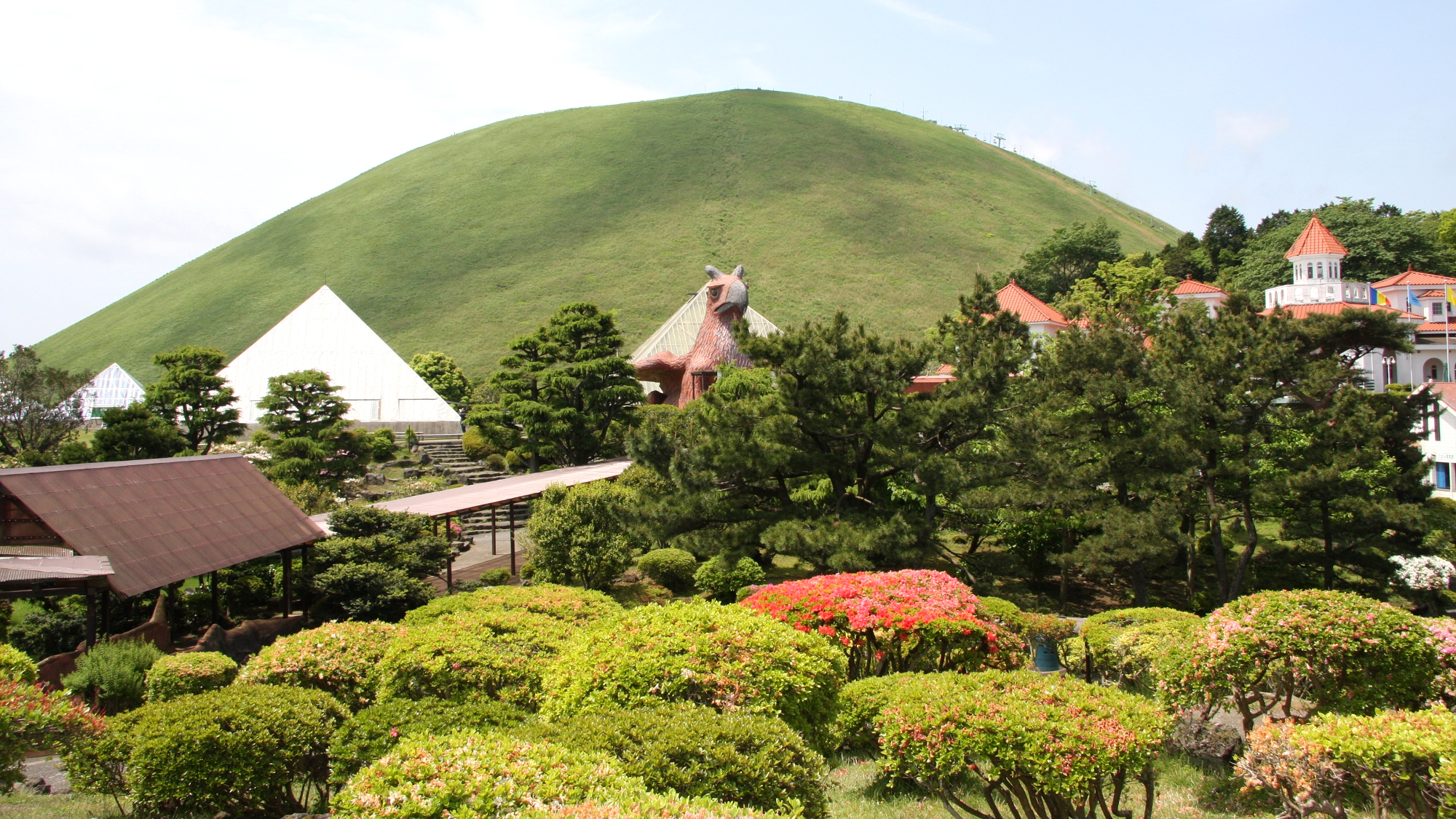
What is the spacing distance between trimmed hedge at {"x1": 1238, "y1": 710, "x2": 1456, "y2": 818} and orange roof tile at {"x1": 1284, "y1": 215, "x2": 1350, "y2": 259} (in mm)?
51965

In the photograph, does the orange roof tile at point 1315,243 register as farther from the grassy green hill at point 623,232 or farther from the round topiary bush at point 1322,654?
the round topiary bush at point 1322,654

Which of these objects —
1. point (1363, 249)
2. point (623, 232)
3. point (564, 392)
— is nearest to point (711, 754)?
point (564, 392)

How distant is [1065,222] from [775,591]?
297 ft

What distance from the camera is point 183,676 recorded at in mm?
9680

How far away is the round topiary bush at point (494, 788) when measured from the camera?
4.08 meters

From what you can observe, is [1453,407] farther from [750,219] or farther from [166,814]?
[750,219]

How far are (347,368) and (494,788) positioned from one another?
4039 cm

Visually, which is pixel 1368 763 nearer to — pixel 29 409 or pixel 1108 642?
pixel 1108 642

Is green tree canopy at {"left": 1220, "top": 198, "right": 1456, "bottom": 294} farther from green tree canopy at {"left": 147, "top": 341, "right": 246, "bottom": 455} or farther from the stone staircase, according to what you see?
green tree canopy at {"left": 147, "top": 341, "right": 246, "bottom": 455}

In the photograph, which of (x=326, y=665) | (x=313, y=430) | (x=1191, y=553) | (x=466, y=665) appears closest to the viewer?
(x=466, y=665)

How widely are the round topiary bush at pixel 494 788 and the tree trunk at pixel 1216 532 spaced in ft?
59.9

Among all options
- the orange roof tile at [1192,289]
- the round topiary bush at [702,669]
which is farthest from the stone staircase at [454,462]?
the orange roof tile at [1192,289]

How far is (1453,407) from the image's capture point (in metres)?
28.3

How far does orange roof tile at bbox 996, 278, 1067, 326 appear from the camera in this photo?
47625 mm
